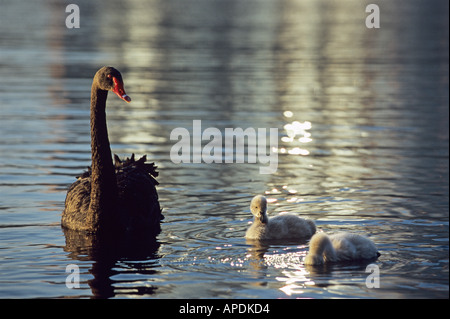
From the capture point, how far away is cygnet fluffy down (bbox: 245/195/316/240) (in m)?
9.10

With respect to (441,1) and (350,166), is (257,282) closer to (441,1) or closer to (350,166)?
(350,166)

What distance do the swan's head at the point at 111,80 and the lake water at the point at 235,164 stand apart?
156cm

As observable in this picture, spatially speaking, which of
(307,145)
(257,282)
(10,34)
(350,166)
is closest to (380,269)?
(257,282)

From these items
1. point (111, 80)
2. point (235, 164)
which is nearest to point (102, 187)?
point (111, 80)

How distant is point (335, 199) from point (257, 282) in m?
3.31

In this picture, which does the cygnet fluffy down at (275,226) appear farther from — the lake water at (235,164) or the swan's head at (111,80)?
the swan's head at (111,80)

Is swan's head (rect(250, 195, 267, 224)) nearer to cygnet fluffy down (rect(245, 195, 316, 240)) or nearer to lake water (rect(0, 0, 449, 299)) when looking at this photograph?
cygnet fluffy down (rect(245, 195, 316, 240))

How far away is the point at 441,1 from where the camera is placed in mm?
72062

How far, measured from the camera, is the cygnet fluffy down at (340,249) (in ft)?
26.6

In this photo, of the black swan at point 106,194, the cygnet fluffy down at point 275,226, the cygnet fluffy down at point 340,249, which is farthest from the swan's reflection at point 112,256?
the cygnet fluffy down at point 340,249

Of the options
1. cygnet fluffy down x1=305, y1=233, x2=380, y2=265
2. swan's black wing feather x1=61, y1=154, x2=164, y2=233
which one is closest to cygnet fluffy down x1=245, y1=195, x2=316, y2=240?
cygnet fluffy down x1=305, y1=233, x2=380, y2=265

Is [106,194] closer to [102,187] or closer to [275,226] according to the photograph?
[102,187]

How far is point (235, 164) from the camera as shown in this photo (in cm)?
1293

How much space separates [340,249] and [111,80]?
3.03 metres
